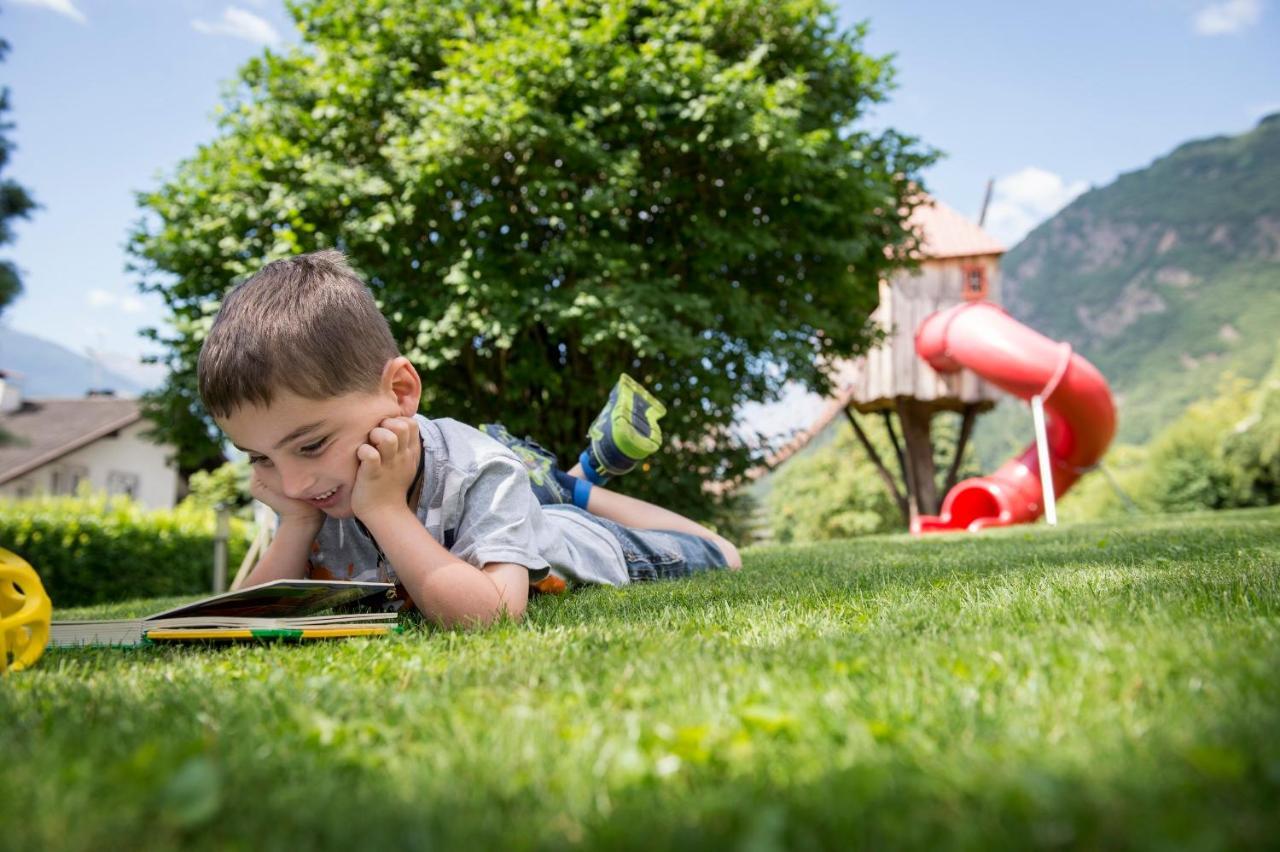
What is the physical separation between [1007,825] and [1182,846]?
149mm

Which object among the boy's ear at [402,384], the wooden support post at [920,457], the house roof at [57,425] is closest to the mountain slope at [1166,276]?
the wooden support post at [920,457]

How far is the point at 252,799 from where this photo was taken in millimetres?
983

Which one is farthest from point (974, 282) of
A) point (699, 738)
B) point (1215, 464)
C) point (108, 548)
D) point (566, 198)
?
point (699, 738)

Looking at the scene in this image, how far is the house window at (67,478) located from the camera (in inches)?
1135

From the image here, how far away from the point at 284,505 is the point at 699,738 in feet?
7.18

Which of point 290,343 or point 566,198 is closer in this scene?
point 290,343

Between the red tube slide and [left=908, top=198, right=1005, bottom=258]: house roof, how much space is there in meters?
A: 3.44

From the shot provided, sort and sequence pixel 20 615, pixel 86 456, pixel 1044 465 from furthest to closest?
pixel 86 456, pixel 1044 465, pixel 20 615

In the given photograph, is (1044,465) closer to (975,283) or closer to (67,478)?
(975,283)

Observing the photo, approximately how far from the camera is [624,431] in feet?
13.4

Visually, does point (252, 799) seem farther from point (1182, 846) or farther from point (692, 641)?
point (692, 641)

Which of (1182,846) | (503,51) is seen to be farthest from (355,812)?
(503,51)

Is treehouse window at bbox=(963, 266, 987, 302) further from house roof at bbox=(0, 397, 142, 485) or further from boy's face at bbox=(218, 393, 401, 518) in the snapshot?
house roof at bbox=(0, 397, 142, 485)

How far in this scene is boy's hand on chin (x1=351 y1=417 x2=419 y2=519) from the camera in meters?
2.49
